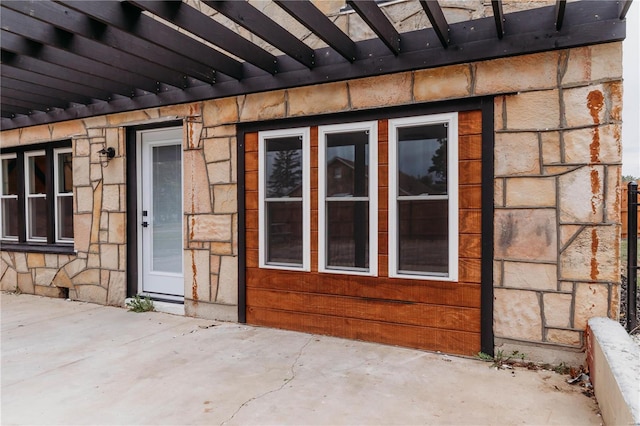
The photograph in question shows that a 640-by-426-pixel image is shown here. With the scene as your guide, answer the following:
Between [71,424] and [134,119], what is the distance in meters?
3.37

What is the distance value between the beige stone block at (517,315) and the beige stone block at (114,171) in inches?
163

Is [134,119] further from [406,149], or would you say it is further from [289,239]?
[406,149]

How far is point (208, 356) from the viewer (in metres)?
3.21

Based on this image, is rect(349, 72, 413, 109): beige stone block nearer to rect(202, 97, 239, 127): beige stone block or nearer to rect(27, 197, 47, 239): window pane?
rect(202, 97, 239, 127): beige stone block

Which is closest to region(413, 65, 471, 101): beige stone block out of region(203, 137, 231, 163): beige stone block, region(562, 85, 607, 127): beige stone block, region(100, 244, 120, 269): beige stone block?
region(562, 85, 607, 127): beige stone block

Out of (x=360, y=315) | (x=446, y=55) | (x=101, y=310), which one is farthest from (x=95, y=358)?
(x=446, y=55)

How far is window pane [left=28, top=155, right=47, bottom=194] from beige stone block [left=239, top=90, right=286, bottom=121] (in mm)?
3482

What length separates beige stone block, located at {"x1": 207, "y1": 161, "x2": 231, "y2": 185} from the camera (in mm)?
4129

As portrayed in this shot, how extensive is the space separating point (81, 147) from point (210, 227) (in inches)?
87.2

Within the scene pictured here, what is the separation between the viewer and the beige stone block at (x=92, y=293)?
4.92m

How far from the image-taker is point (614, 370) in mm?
1946

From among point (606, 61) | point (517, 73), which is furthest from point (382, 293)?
point (606, 61)

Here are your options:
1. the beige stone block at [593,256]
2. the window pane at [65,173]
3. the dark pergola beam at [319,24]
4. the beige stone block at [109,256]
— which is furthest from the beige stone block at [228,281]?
the beige stone block at [593,256]

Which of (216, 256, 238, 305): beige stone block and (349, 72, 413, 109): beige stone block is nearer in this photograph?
(349, 72, 413, 109): beige stone block
